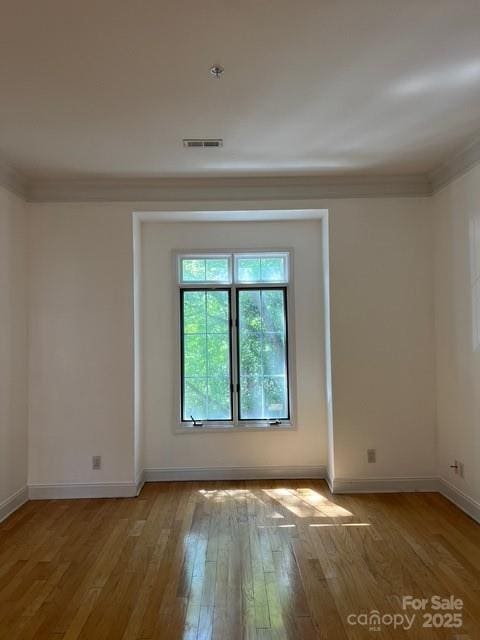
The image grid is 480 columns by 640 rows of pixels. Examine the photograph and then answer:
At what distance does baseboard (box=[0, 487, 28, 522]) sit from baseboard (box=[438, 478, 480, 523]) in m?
3.69

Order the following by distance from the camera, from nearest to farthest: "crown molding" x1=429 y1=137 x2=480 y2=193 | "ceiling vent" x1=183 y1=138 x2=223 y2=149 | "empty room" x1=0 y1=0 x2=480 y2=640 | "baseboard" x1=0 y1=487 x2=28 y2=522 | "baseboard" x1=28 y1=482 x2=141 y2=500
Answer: "empty room" x1=0 y1=0 x2=480 y2=640
"ceiling vent" x1=183 y1=138 x2=223 y2=149
"crown molding" x1=429 y1=137 x2=480 y2=193
"baseboard" x1=0 y1=487 x2=28 y2=522
"baseboard" x1=28 y1=482 x2=141 y2=500

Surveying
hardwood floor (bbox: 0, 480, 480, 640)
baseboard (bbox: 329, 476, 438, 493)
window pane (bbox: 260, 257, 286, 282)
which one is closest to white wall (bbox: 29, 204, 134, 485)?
hardwood floor (bbox: 0, 480, 480, 640)

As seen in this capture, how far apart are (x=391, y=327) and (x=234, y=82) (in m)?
2.57

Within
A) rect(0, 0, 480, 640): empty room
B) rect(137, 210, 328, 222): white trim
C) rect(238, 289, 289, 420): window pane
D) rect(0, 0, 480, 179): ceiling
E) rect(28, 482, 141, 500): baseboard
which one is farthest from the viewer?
rect(238, 289, 289, 420): window pane

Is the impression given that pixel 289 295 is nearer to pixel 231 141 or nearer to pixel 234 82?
pixel 231 141

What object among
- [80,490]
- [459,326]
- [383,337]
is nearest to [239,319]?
[383,337]

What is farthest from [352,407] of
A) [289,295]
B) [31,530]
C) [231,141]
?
[31,530]

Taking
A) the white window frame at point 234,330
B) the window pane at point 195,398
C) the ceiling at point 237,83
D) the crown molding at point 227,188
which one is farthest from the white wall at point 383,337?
the window pane at point 195,398

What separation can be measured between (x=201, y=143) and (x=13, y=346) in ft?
7.54

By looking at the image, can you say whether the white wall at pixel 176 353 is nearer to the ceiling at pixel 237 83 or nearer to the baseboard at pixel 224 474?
the baseboard at pixel 224 474

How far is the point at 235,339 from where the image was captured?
4551 mm

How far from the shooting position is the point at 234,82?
8.21 ft

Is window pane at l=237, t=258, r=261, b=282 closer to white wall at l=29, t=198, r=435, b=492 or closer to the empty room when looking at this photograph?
the empty room

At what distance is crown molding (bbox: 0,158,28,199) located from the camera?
12.0 feet
